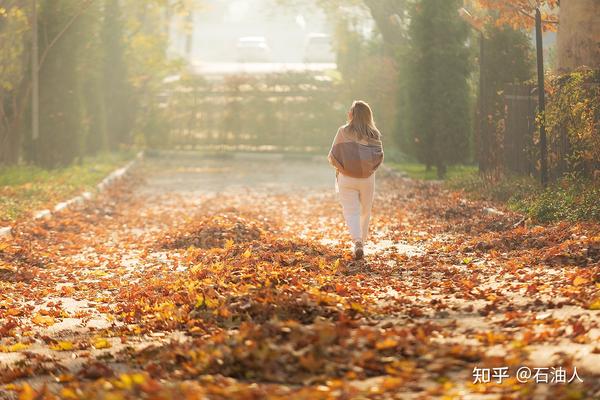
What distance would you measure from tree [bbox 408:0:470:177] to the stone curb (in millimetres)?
7284

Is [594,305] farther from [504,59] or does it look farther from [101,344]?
[504,59]

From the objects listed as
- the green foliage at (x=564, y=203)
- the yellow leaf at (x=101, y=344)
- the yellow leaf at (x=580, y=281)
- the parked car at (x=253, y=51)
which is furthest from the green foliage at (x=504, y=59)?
the parked car at (x=253, y=51)

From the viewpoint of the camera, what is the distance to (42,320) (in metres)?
9.64

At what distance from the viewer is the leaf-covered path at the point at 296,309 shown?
681cm

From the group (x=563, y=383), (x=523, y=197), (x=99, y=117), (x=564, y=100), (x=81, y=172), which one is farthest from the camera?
(x=99, y=117)

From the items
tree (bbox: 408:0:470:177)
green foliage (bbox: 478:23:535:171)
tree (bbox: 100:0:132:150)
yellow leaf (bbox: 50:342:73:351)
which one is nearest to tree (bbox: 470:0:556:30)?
green foliage (bbox: 478:23:535:171)

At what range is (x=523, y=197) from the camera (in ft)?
56.1

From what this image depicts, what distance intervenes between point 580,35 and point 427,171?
8.87 meters

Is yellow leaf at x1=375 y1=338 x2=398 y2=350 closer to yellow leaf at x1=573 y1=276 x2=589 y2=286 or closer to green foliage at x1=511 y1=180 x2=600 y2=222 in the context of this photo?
yellow leaf at x1=573 y1=276 x2=589 y2=286

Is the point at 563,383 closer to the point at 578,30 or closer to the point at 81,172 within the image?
the point at 578,30

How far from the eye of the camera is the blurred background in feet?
61.0

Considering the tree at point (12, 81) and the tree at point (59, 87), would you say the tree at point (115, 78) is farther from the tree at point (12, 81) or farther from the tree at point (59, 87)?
the tree at point (12, 81)

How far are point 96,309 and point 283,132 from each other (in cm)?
2690

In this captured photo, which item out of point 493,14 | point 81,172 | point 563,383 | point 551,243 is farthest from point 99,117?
point 563,383
